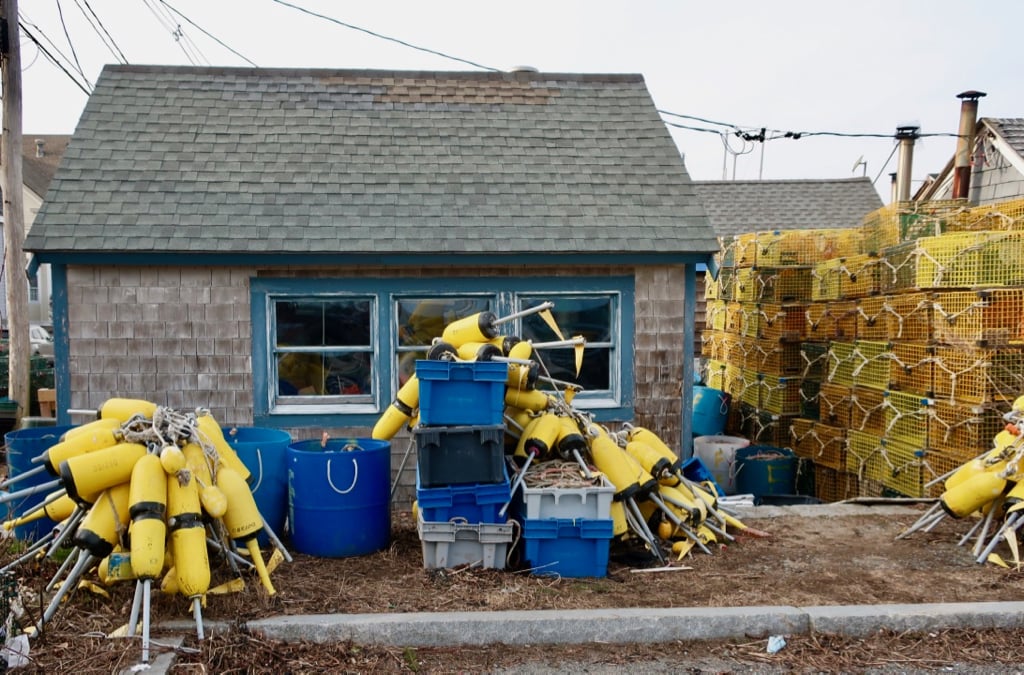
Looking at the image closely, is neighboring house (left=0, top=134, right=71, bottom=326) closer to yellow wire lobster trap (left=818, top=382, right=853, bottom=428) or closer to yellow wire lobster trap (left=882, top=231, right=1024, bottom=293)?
yellow wire lobster trap (left=818, top=382, right=853, bottom=428)

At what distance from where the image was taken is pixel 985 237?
25.6 feet

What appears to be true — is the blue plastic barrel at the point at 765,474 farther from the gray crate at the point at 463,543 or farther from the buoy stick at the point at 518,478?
the gray crate at the point at 463,543

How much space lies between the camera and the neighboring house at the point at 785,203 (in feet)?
60.9

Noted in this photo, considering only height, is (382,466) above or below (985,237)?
below

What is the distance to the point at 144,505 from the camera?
478 cm

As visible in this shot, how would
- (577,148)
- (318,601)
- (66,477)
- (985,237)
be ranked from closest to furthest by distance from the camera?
(66,477)
(318,601)
(985,237)
(577,148)

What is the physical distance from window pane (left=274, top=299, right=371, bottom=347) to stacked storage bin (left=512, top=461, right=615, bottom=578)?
9.92 ft

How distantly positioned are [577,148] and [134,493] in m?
6.39

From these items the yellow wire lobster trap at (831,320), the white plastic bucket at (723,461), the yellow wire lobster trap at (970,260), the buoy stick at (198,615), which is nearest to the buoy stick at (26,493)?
the buoy stick at (198,615)

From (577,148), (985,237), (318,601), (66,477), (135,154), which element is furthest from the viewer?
(577,148)

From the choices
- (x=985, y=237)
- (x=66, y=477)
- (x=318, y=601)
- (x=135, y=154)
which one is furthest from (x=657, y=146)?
(x=66, y=477)

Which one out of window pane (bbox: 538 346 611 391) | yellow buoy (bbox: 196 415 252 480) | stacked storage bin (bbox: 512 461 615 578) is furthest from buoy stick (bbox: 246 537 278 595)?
window pane (bbox: 538 346 611 391)

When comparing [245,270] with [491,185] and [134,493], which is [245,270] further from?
[134,493]

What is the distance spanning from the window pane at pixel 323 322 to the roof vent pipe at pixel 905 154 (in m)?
13.4
